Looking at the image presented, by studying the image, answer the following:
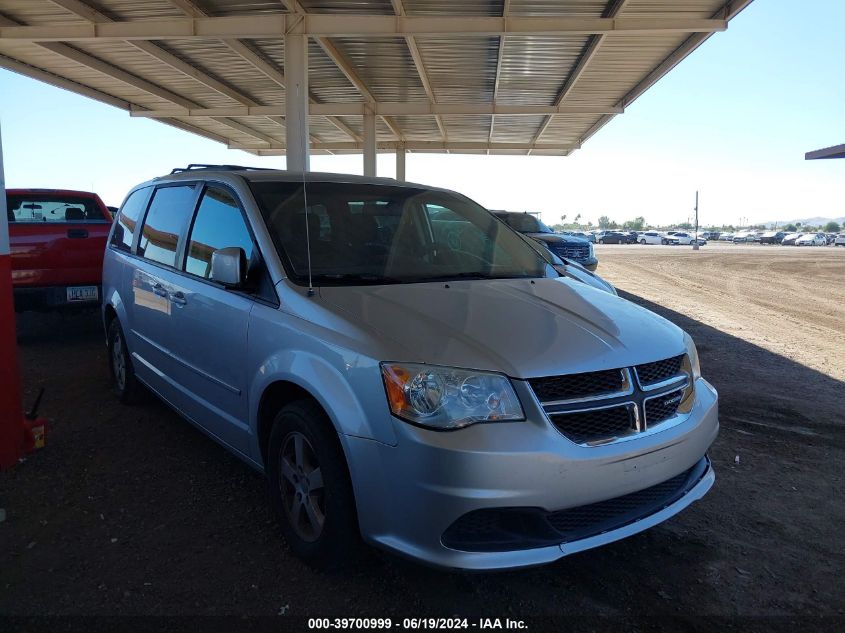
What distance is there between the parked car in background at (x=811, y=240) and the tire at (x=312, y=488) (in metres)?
69.1

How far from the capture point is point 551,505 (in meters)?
2.19

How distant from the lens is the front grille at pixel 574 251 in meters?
13.0

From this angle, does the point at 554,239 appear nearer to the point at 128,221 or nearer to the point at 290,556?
the point at 128,221

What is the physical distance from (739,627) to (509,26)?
10775mm

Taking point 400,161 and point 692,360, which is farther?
point 400,161

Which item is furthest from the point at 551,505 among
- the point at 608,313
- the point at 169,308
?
the point at 169,308

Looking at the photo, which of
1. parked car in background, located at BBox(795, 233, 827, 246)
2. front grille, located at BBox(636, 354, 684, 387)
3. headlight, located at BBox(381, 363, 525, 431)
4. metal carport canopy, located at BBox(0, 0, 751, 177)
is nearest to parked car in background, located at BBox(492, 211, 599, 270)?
metal carport canopy, located at BBox(0, 0, 751, 177)

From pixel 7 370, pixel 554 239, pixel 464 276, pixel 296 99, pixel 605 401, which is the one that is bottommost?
pixel 7 370

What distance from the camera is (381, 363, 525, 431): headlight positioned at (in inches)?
86.5

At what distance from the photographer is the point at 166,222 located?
4.12 metres

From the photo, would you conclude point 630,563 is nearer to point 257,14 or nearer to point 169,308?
point 169,308

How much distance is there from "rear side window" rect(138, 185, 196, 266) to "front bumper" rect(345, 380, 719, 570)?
2207 millimetres

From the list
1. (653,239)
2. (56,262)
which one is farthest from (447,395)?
(653,239)

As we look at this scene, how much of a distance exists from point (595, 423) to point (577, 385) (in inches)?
6.2
